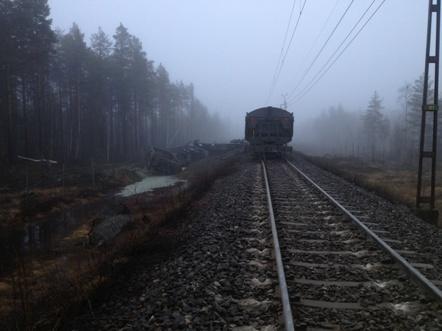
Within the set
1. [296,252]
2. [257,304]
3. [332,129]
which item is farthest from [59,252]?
[332,129]

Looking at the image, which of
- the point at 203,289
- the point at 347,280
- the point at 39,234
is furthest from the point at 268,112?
the point at 203,289

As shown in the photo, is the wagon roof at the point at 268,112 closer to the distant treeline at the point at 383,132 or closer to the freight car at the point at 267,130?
the freight car at the point at 267,130

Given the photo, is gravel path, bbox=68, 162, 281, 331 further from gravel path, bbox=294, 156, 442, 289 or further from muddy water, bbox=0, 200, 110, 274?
muddy water, bbox=0, 200, 110, 274

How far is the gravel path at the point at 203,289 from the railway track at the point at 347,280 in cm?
29

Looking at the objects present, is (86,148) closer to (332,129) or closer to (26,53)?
(26,53)

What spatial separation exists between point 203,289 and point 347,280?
1.85m

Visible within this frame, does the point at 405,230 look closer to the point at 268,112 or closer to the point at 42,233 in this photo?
the point at 42,233

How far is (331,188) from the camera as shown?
43.5 feet

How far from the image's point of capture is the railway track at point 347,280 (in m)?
3.90

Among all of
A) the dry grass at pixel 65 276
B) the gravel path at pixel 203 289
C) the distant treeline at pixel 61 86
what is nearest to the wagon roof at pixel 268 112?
the dry grass at pixel 65 276

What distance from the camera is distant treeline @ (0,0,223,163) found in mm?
Result: 29125

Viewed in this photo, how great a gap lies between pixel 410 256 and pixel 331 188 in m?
7.39

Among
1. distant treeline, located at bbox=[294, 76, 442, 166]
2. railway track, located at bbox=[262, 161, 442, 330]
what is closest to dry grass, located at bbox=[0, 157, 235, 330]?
railway track, located at bbox=[262, 161, 442, 330]

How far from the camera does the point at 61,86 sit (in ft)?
149
